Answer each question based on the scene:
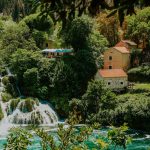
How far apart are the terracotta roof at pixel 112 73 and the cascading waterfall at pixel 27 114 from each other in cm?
590

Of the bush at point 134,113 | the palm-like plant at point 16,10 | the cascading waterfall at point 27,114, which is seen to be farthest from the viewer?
the palm-like plant at point 16,10

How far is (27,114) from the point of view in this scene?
37688 millimetres

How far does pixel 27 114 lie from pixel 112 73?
9.09m

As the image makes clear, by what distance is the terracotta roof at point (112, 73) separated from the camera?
4151 centimetres

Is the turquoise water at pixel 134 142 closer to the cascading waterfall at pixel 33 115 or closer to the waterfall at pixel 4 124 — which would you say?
the waterfall at pixel 4 124

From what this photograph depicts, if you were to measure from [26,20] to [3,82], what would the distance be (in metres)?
10.1

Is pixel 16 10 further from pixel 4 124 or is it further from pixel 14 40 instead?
pixel 4 124

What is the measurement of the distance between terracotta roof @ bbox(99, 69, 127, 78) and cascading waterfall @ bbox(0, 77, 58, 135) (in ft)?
19.4

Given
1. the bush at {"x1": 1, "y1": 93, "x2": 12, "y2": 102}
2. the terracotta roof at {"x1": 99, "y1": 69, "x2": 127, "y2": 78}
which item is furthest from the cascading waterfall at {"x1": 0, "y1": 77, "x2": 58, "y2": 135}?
the terracotta roof at {"x1": 99, "y1": 69, "x2": 127, "y2": 78}

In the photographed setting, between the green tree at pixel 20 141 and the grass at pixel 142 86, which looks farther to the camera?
the grass at pixel 142 86

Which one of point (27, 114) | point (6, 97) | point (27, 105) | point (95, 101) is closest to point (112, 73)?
point (95, 101)

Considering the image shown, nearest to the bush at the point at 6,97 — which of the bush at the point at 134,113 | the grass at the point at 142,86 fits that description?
the bush at the point at 134,113

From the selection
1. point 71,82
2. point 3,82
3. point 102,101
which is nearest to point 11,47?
A: point 3,82

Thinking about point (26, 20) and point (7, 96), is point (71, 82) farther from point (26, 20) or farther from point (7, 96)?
point (26, 20)
